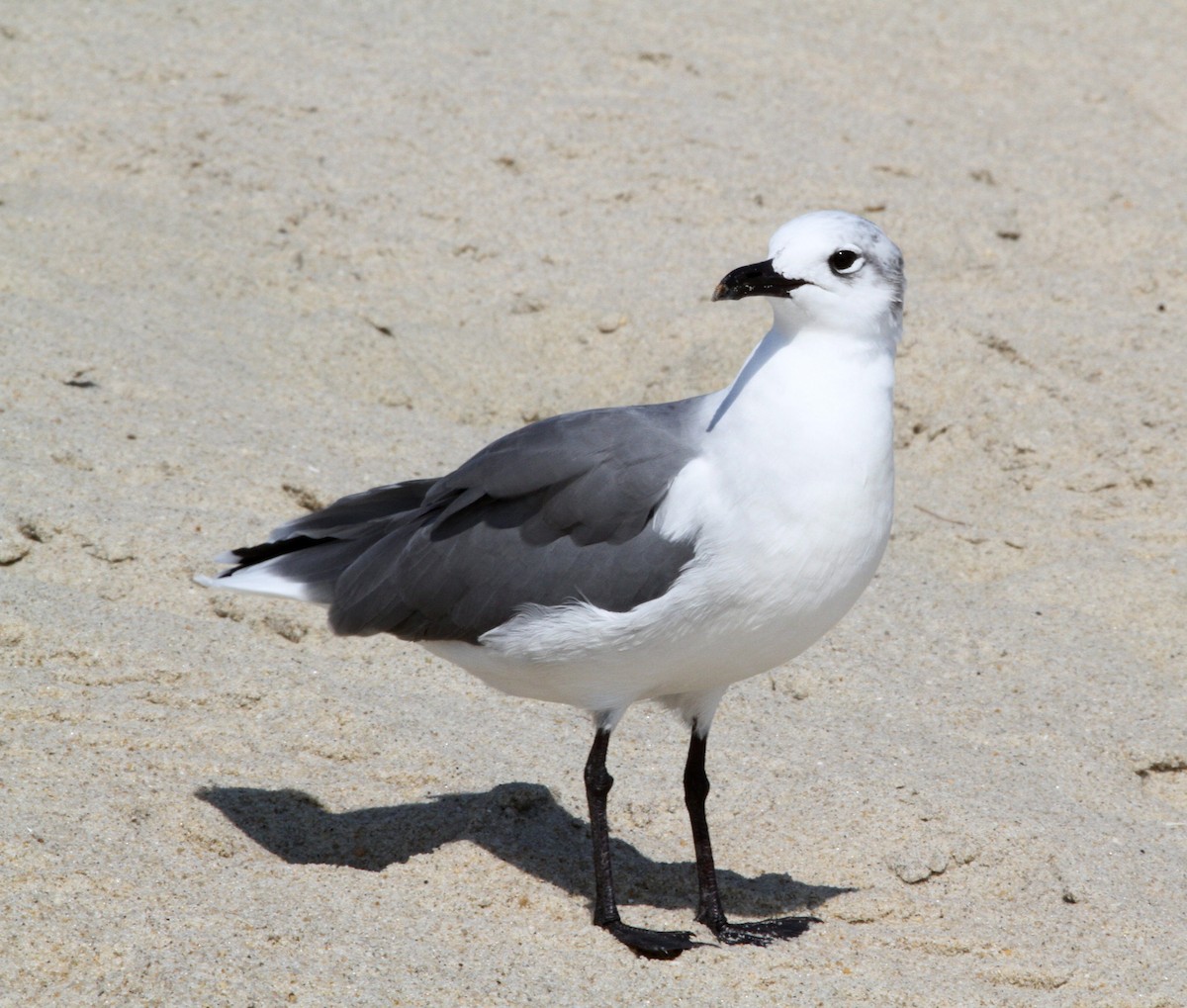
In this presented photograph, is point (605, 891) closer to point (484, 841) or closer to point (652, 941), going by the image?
point (652, 941)

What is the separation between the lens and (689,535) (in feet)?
11.6

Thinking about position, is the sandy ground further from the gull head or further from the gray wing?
the gull head

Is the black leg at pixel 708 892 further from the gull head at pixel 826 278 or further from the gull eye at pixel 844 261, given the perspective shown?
the gull eye at pixel 844 261

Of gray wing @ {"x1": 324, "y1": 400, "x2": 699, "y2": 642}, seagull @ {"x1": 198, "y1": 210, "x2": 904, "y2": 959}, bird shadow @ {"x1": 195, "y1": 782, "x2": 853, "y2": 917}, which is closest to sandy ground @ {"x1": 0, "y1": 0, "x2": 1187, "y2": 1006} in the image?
bird shadow @ {"x1": 195, "y1": 782, "x2": 853, "y2": 917}

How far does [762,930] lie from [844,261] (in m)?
1.60

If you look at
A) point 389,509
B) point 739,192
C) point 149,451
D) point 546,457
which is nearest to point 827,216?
point 546,457

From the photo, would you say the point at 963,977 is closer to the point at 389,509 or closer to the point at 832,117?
the point at 389,509

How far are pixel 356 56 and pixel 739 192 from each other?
2.29m

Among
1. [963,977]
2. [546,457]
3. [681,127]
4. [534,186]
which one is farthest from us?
[681,127]

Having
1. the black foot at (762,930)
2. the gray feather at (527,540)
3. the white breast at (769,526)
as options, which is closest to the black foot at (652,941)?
the black foot at (762,930)

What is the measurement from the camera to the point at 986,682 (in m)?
4.93

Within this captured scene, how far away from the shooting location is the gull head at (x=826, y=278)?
350 centimetres

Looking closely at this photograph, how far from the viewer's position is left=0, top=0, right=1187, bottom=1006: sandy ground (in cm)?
361

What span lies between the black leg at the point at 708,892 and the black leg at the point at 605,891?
106mm
